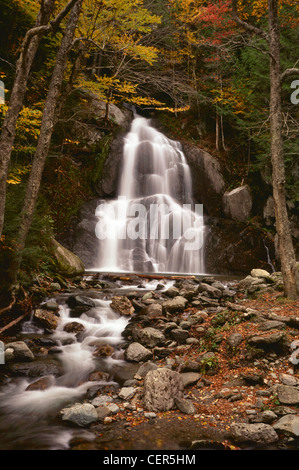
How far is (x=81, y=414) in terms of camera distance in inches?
137

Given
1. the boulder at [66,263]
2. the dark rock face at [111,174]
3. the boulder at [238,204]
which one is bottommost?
the boulder at [66,263]

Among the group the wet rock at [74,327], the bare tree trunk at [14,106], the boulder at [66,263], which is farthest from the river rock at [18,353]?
the boulder at [66,263]

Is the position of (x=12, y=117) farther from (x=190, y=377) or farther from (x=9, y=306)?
(x=190, y=377)

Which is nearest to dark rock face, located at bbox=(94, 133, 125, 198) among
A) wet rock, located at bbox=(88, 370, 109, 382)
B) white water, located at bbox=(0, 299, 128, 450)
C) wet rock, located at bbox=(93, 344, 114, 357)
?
white water, located at bbox=(0, 299, 128, 450)

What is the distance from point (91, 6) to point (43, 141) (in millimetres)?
6000

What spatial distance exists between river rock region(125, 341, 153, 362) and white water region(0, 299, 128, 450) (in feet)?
0.65

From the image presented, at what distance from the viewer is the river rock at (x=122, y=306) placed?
712 centimetres

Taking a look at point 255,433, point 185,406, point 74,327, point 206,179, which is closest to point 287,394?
point 255,433

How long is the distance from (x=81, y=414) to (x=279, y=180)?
5.99m

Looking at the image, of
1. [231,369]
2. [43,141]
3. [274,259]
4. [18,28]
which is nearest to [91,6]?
[18,28]

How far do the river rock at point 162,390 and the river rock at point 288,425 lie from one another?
122 centimetres

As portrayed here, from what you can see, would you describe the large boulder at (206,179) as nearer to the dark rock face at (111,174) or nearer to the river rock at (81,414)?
the dark rock face at (111,174)

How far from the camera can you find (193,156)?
17062 mm
